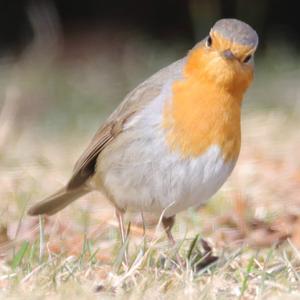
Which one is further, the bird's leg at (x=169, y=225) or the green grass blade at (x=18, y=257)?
the bird's leg at (x=169, y=225)

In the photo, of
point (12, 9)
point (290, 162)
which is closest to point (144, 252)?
point (290, 162)

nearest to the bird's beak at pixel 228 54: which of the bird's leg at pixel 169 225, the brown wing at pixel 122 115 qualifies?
the brown wing at pixel 122 115

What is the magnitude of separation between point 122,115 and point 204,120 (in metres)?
0.54

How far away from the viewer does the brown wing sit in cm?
491

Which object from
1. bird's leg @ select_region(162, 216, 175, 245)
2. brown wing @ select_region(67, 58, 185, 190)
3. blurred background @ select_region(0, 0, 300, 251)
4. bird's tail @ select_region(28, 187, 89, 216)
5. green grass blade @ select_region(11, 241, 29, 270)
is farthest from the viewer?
blurred background @ select_region(0, 0, 300, 251)

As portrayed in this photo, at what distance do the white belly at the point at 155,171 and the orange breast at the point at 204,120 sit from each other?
4cm

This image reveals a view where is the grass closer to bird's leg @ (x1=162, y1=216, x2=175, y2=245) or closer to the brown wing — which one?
bird's leg @ (x1=162, y1=216, x2=175, y2=245)

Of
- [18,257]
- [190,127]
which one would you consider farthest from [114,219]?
[18,257]

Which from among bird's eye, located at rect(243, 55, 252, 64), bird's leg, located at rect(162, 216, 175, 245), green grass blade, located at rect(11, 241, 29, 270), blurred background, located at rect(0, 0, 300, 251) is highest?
bird's eye, located at rect(243, 55, 252, 64)

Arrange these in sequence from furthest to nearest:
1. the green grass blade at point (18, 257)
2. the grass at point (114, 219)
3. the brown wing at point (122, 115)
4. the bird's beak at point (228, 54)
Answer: the brown wing at point (122, 115), the bird's beak at point (228, 54), the green grass blade at point (18, 257), the grass at point (114, 219)

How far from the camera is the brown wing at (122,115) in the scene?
16.1 feet

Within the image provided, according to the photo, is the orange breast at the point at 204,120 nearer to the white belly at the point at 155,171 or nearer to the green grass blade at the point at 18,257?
the white belly at the point at 155,171

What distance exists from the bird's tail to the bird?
63 centimetres

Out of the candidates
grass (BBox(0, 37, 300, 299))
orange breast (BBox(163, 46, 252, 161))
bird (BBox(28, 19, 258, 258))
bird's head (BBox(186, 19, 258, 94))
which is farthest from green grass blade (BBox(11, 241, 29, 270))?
bird's head (BBox(186, 19, 258, 94))
